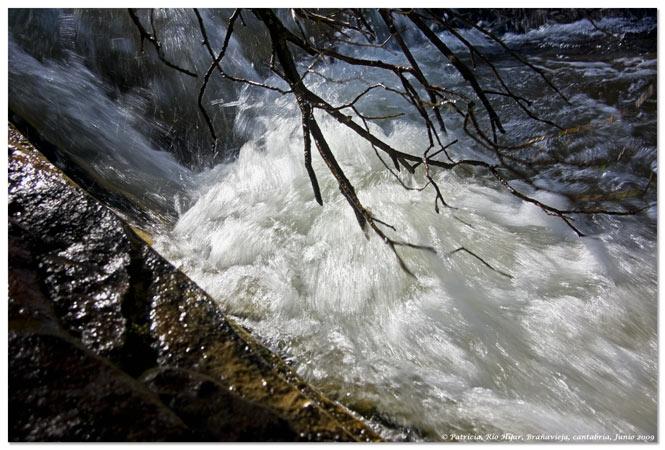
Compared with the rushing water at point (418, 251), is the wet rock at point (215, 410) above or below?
below

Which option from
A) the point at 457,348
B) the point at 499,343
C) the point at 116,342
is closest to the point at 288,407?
the point at 116,342

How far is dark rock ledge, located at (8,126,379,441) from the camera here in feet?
4.25

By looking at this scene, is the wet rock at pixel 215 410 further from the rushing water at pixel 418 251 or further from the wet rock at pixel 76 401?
the rushing water at pixel 418 251

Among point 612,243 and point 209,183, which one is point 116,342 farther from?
point 612,243

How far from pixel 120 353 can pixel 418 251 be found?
1.92 metres

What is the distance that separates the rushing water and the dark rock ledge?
44 centimetres

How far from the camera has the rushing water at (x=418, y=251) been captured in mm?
2092

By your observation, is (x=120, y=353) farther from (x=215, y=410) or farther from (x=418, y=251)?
(x=418, y=251)

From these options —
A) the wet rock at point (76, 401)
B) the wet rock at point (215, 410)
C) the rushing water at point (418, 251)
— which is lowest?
the wet rock at point (76, 401)

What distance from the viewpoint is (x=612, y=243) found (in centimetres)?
315

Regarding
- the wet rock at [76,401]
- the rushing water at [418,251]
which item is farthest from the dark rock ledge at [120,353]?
the rushing water at [418,251]

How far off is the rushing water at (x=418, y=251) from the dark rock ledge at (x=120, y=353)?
0.44m

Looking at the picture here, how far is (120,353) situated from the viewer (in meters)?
1.49

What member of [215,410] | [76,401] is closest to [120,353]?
[76,401]
